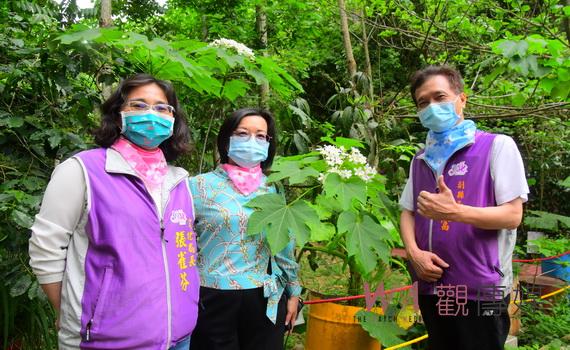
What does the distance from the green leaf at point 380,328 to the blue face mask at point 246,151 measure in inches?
48.5

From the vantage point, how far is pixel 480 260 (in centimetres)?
182

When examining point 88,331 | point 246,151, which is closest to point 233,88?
point 246,151

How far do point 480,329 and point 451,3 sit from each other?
12.2 ft

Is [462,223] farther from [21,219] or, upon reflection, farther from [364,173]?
[21,219]

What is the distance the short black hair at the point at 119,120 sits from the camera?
1733mm

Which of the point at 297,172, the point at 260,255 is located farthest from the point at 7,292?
the point at 297,172

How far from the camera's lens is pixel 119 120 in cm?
176

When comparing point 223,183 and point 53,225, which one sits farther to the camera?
point 223,183

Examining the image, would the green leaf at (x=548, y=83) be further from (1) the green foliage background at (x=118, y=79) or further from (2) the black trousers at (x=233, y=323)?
(2) the black trousers at (x=233, y=323)

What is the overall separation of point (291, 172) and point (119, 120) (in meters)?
0.79

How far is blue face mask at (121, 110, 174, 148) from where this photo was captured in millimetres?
1706

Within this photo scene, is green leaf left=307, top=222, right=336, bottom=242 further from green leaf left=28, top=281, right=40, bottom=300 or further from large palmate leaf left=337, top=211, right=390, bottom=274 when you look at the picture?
green leaf left=28, top=281, right=40, bottom=300

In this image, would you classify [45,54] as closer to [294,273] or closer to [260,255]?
[260,255]

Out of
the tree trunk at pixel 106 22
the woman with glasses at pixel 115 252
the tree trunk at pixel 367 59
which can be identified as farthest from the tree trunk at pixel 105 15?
the tree trunk at pixel 367 59
